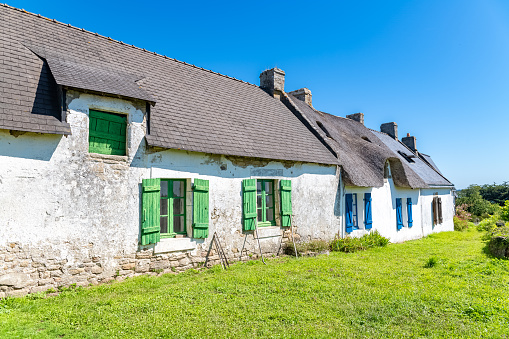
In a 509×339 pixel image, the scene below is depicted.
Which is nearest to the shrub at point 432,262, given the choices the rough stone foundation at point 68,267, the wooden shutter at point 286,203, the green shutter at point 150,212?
the wooden shutter at point 286,203

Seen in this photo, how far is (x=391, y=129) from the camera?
23250 millimetres

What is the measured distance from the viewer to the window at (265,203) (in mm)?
9250

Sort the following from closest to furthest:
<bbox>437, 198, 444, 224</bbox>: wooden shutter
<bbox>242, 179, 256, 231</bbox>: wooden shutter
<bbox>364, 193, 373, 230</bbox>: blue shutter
A: <bbox>242, 179, 256, 231</bbox>: wooden shutter, <bbox>364, 193, 373, 230</bbox>: blue shutter, <bbox>437, 198, 444, 224</bbox>: wooden shutter

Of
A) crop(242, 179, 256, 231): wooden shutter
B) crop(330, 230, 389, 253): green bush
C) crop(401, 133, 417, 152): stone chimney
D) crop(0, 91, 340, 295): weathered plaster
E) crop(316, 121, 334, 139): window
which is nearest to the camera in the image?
crop(0, 91, 340, 295): weathered plaster

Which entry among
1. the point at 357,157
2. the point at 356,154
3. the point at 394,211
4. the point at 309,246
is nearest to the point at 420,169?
the point at 394,211

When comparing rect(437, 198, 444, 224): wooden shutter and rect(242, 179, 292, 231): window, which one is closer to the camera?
rect(242, 179, 292, 231): window

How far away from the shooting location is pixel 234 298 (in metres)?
5.96

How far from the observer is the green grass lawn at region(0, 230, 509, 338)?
15.2 ft

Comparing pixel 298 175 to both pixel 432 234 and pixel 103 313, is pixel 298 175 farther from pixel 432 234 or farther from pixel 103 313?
pixel 432 234

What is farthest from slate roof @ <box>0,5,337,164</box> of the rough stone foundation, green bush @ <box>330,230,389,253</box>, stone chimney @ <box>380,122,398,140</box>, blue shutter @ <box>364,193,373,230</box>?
stone chimney @ <box>380,122,398,140</box>

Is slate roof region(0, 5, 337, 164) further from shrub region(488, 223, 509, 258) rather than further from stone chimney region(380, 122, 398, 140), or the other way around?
stone chimney region(380, 122, 398, 140)

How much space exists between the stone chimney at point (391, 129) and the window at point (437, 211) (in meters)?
5.63

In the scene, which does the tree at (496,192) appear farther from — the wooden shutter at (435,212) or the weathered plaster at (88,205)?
the weathered plaster at (88,205)

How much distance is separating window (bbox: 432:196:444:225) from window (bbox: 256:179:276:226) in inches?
479
